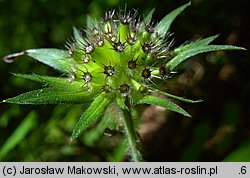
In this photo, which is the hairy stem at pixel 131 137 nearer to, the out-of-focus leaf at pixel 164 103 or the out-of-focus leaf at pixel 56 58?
the out-of-focus leaf at pixel 164 103

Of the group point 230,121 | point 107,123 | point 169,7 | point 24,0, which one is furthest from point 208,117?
point 24,0

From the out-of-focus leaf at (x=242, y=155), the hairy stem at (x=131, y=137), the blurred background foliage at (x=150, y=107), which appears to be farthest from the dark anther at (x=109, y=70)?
the out-of-focus leaf at (x=242, y=155)

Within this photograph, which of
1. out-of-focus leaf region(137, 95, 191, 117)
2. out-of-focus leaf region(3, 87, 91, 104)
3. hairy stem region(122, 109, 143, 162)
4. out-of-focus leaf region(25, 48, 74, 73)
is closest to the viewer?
out-of-focus leaf region(137, 95, 191, 117)

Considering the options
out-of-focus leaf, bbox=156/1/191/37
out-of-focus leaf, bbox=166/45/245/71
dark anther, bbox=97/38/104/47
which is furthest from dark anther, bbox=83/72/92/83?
out-of-focus leaf, bbox=156/1/191/37

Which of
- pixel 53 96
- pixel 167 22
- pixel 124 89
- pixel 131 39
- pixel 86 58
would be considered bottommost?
pixel 53 96

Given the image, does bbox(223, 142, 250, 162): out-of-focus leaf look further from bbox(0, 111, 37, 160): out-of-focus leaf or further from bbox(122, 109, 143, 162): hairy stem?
bbox(0, 111, 37, 160): out-of-focus leaf

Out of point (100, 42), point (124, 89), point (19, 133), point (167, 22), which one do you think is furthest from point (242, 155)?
point (19, 133)

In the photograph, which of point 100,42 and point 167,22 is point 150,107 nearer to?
point 167,22
